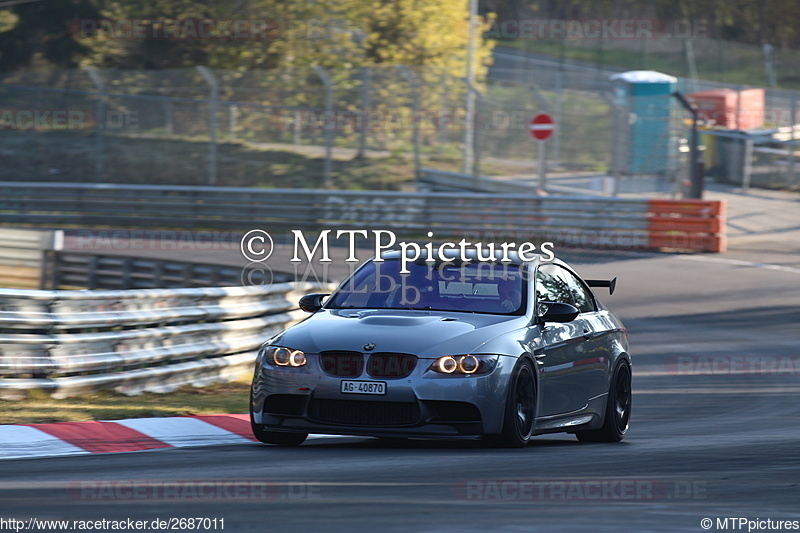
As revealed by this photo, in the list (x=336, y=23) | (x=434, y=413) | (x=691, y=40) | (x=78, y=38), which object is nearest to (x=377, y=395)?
(x=434, y=413)

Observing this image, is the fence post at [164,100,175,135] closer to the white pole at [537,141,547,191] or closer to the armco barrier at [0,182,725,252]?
the armco barrier at [0,182,725,252]

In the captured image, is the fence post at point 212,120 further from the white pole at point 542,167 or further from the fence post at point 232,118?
the white pole at point 542,167

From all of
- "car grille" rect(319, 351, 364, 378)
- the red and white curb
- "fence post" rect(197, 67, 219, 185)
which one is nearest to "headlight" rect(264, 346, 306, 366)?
"car grille" rect(319, 351, 364, 378)

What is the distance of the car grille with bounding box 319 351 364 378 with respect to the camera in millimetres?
7637

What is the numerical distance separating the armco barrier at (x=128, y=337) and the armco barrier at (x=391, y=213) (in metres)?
12.4

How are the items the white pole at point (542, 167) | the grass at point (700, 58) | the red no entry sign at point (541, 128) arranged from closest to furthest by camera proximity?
the red no entry sign at point (541, 128), the white pole at point (542, 167), the grass at point (700, 58)

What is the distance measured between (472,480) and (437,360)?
124 cm

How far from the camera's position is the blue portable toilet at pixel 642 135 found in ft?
89.6

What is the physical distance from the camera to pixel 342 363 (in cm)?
768

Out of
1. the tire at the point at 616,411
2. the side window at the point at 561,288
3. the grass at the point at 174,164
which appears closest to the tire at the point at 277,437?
the side window at the point at 561,288

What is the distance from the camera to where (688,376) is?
1345 centimetres

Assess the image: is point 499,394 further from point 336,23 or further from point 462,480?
point 336,23

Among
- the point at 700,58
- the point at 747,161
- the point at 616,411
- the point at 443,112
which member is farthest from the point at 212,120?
the point at 700,58

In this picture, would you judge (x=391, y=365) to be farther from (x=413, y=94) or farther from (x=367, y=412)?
(x=413, y=94)
